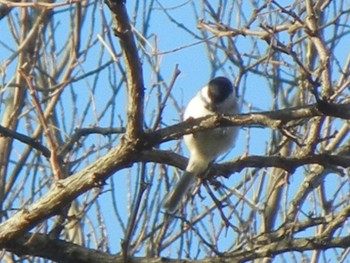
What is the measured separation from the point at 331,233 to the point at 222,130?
825 millimetres

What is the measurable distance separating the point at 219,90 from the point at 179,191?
1.42 feet

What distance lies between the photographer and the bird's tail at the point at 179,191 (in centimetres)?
406

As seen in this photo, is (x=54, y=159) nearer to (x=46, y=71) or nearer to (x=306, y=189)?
(x=306, y=189)

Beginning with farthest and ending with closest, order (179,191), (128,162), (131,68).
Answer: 1. (179,191)
2. (128,162)
3. (131,68)

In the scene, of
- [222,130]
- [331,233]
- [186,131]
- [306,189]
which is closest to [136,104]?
[186,131]

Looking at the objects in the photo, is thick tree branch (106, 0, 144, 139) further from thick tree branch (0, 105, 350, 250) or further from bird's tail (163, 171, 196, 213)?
bird's tail (163, 171, 196, 213)

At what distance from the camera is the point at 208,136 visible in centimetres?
412

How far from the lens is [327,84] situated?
296 cm

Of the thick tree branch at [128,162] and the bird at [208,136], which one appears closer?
the thick tree branch at [128,162]

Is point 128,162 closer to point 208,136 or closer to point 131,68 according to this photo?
point 131,68

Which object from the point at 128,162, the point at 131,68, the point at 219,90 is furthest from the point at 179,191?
the point at 131,68

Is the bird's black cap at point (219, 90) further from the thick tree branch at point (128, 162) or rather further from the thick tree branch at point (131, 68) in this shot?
the thick tree branch at point (131, 68)

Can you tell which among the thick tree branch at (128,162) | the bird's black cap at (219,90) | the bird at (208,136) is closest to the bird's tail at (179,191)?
the bird at (208,136)

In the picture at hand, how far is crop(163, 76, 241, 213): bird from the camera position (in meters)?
4.05
